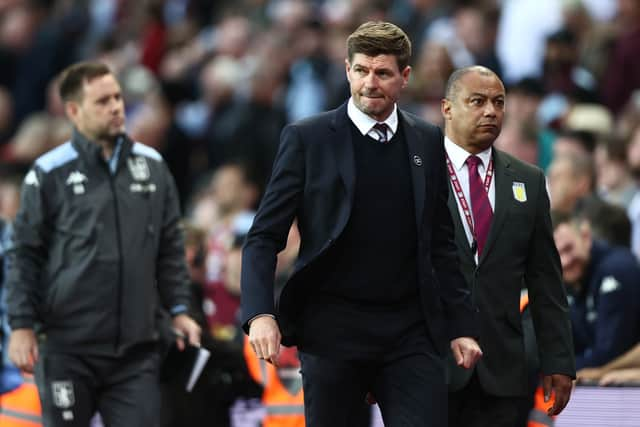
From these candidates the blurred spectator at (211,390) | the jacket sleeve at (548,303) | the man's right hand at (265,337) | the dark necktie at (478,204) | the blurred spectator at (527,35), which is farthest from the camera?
the blurred spectator at (527,35)

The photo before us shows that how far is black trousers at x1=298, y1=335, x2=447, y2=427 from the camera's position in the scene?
20.3ft

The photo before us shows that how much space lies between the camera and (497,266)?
22.8 ft

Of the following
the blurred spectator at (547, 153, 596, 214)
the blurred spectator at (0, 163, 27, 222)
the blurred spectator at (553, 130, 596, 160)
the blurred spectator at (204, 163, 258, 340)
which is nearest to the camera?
the blurred spectator at (547, 153, 596, 214)

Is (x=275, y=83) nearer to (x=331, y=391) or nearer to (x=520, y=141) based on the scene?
(x=520, y=141)

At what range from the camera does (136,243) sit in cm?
807

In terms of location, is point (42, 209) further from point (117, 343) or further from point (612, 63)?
point (612, 63)

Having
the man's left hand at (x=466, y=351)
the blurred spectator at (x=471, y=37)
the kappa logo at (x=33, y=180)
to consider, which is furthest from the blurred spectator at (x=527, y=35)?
the man's left hand at (x=466, y=351)

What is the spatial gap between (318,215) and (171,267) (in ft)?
7.29

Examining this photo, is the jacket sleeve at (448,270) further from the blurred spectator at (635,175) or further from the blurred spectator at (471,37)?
the blurred spectator at (471,37)

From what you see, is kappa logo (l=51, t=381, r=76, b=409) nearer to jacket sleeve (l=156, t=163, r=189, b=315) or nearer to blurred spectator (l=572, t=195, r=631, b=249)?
jacket sleeve (l=156, t=163, r=189, b=315)

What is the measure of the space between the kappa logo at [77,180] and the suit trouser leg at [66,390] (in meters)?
0.91

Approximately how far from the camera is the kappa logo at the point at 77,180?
26.5 ft

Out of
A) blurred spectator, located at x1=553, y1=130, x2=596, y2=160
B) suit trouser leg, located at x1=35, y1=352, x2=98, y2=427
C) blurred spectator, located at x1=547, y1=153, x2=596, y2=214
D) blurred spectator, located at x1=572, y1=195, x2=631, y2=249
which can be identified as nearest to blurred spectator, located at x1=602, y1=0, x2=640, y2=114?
blurred spectator, located at x1=553, y1=130, x2=596, y2=160

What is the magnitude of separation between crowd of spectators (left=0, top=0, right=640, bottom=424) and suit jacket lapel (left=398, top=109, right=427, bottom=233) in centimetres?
343
